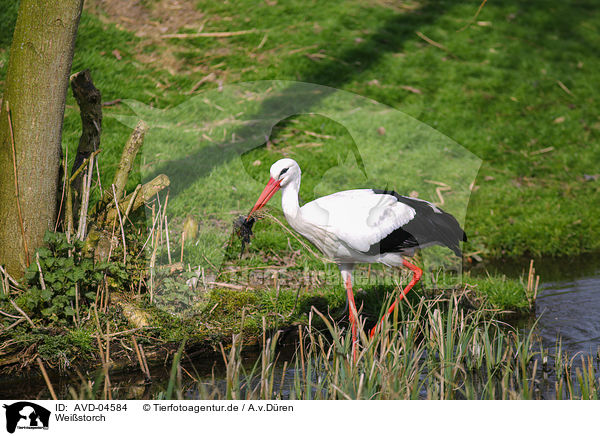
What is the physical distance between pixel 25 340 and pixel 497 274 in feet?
14.2

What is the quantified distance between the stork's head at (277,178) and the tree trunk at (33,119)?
153 cm

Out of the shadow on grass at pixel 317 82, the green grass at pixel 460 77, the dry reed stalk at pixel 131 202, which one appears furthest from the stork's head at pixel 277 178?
the shadow on grass at pixel 317 82

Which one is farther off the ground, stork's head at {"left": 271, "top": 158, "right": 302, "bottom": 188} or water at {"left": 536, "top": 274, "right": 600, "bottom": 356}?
stork's head at {"left": 271, "top": 158, "right": 302, "bottom": 188}

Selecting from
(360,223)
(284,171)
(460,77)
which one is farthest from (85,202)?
(460,77)

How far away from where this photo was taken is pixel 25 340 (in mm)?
4000

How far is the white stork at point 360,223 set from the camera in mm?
4023

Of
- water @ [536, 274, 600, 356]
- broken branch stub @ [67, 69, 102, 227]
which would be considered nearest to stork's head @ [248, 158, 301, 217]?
broken branch stub @ [67, 69, 102, 227]

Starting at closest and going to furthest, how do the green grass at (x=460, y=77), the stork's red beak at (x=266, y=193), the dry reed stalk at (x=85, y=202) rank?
the stork's red beak at (x=266, y=193) < the dry reed stalk at (x=85, y=202) < the green grass at (x=460, y=77)
